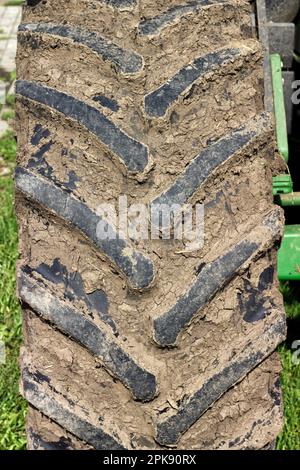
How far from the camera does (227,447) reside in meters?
1.29

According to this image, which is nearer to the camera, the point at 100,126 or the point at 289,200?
the point at 100,126

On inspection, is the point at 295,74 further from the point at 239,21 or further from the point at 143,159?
the point at 143,159

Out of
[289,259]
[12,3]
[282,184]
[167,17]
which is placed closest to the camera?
[167,17]

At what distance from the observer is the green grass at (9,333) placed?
7.25ft

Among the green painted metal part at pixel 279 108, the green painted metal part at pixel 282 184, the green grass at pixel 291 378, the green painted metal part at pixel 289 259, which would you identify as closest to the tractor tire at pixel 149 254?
the green painted metal part at pixel 289 259

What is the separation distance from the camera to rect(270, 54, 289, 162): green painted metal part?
1987 mm

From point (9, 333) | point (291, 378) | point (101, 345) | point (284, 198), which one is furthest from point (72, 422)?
point (9, 333)

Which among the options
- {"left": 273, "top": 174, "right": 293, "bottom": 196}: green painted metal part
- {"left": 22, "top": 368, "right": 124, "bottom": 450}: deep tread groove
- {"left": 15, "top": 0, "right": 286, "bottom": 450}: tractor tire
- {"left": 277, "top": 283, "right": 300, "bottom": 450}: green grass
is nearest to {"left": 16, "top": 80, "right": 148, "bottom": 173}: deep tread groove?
{"left": 15, "top": 0, "right": 286, "bottom": 450}: tractor tire

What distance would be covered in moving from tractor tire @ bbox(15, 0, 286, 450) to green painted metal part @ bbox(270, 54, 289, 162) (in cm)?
65

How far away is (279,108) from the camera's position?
6.68ft

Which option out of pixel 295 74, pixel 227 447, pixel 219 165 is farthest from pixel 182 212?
pixel 295 74

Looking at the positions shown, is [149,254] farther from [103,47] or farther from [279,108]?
[279,108]

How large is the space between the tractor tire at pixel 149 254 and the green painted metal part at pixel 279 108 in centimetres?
65

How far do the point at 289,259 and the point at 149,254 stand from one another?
419 millimetres
